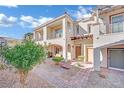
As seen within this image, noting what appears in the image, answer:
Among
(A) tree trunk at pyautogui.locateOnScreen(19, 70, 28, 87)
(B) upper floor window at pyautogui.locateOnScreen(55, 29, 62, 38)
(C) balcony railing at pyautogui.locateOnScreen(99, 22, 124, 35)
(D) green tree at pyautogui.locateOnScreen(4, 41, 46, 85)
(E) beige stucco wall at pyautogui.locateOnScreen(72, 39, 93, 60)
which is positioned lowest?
(A) tree trunk at pyautogui.locateOnScreen(19, 70, 28, 87)

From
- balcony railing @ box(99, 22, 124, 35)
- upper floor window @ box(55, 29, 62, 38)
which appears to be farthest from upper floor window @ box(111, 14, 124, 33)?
upper floor window @ box(55, 29, 62, 38)

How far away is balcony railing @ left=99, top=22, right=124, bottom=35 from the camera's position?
12164 mm

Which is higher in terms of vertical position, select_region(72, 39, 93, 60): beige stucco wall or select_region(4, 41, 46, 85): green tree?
select_region(72, 39, 93, 60): beige stucco wall

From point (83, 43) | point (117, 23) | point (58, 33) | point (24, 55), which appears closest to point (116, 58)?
point (117, 23)

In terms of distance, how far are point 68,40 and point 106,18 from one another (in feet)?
20.9

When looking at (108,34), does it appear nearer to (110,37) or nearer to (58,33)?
(110,37)

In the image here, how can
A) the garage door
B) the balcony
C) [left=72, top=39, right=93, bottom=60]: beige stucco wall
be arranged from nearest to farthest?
the balcony, the garage door, [left=72, top=39, right=93, bottom=60]: beige stucco wall

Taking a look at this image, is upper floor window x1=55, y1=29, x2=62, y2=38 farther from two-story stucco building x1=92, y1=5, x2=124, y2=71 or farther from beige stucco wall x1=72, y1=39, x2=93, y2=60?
two-story stucco building x1=92, y1=5, x2=124, y2=71

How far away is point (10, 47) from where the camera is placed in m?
7.24

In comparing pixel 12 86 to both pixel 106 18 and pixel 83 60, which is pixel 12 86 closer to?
pixel 106 18

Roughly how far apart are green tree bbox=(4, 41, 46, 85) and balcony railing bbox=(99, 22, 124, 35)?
23.9 feet

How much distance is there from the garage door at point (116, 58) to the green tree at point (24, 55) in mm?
8450
